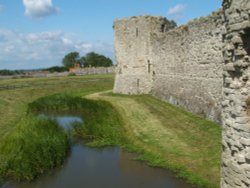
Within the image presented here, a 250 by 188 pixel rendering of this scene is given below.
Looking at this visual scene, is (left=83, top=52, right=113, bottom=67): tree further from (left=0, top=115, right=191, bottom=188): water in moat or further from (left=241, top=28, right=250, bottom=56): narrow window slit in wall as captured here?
(left=241, top=28, right=250, bottom=56): narrow window slit in wall

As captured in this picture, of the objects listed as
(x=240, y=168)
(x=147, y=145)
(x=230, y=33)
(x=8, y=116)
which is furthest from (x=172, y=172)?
(x=8, y=116)

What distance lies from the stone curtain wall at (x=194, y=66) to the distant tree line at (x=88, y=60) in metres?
73.2

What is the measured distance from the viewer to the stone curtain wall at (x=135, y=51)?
23.6 metres

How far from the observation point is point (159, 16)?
23547 millimetres

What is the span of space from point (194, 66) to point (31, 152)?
8219 millimetres

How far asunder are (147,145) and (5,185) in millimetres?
4321

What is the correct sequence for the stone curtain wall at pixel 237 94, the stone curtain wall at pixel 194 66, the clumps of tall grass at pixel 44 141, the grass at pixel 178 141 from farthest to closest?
the stone curtain wall at pixel 194 66 < the clumps of tall grass at pixel 44 141 < the grass at pixel 178 141 < the stone curtain wall at pixel 237 94

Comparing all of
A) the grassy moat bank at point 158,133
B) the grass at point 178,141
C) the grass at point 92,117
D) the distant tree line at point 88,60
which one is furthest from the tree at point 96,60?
the grass at point 178,141

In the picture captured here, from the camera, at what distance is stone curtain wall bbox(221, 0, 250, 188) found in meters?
5.49

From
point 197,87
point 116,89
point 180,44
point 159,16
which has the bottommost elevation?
point 116,89

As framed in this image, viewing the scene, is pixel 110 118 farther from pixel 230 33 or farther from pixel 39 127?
pixel 230 33

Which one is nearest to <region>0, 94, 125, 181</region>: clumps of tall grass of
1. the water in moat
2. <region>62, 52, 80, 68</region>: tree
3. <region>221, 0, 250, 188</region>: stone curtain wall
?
the water in moat

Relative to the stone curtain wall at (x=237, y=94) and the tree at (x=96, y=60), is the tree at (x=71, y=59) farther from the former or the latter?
the stone curtain wall at (x=237, y=94)

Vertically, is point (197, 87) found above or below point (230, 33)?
below
